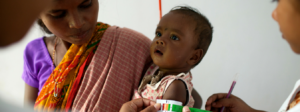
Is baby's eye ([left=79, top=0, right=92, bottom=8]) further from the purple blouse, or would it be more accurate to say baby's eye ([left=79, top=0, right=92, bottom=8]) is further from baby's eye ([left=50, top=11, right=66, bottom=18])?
the purple blouse

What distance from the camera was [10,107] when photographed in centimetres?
36

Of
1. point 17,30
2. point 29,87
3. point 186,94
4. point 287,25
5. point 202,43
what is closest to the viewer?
point 17,30

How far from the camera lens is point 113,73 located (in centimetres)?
119

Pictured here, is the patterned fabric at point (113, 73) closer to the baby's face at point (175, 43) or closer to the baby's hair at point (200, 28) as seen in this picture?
the baby's face at point (175, 43)

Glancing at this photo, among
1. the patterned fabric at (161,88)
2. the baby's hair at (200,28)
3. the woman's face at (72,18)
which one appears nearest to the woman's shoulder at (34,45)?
the woman's face at (72,18)

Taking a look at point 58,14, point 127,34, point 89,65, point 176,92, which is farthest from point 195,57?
point 58,14

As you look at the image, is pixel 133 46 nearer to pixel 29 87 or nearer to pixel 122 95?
pixel 122 95

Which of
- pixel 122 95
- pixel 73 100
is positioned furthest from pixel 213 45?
pixel 73 100

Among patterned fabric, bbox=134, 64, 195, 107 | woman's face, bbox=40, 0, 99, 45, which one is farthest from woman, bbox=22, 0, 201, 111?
patterned fabric, bbox=134, 64, 195, 107

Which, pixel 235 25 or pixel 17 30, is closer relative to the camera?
pixel 17 30

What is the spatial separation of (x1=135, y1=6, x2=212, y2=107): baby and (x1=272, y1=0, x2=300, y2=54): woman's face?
47 centimetres

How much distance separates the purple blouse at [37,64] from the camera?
1.33m

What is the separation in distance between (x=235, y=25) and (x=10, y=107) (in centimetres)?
150

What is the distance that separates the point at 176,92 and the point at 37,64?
810 millimetres
